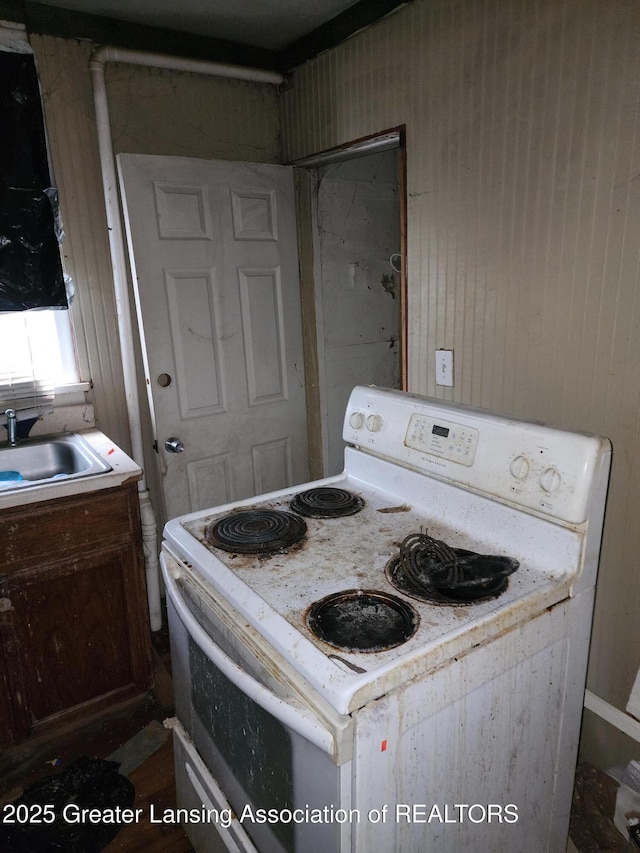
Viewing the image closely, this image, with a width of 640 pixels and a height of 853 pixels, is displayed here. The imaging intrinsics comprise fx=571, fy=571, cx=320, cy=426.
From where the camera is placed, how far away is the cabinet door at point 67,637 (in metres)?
1.71

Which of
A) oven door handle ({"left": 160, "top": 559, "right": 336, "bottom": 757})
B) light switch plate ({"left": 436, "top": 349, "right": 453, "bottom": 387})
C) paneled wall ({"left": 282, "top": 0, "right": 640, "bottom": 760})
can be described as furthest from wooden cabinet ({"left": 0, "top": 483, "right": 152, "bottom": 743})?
paneled wall ({"left": 282, "top": 0, "right": 640, "bottom": 760})

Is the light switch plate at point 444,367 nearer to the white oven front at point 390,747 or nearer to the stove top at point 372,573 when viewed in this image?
the stove top at point 372,573

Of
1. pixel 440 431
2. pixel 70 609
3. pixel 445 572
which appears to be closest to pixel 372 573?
pixel 445 572

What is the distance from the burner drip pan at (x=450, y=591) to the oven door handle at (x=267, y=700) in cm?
31

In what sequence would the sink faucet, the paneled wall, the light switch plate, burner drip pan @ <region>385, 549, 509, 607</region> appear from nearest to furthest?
burner drip pan @ <region>385, 549, 509, 607</region> → the paneled wall → the light switch plate → the sink faucet

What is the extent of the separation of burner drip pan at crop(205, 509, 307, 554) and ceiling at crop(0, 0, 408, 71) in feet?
5.64

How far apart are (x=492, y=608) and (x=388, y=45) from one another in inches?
74.1

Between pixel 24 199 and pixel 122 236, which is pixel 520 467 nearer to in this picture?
pixel 122 236

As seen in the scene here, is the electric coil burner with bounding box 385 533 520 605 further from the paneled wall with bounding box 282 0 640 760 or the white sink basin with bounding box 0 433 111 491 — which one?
the white sink basin with bounding box 0 433 111 491

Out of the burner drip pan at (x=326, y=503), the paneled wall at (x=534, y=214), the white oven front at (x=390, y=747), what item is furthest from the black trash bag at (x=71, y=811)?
the paneled wall at (x=534, y=214)

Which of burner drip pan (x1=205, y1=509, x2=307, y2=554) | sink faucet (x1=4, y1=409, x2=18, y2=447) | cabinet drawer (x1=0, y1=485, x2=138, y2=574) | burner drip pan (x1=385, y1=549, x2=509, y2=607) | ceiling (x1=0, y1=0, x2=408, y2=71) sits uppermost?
ceiling (x1=0, y1=0, x2=408, y2=71)

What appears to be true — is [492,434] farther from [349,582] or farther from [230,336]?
[230,336]

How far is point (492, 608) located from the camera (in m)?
1.02

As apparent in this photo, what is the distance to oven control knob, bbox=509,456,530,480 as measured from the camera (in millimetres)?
1199
